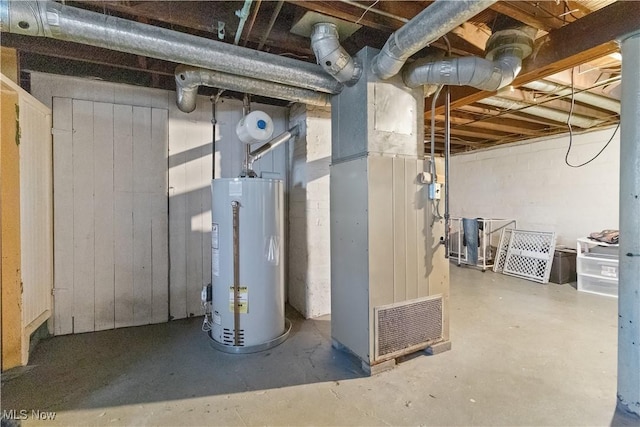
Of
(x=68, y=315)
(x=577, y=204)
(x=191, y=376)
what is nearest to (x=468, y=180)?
(x=577, y=204)

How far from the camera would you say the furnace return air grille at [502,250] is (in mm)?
5125

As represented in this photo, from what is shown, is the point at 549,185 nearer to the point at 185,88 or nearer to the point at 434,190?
the point at 434,190

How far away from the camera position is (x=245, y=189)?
7.99 ft

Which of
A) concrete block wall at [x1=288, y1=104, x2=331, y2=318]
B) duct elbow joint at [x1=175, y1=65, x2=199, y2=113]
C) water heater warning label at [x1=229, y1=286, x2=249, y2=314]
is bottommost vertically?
water heater warning label at [x1=229, y1=286, x2=249, y2=314]

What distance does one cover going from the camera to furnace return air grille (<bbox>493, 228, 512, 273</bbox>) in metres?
5.12

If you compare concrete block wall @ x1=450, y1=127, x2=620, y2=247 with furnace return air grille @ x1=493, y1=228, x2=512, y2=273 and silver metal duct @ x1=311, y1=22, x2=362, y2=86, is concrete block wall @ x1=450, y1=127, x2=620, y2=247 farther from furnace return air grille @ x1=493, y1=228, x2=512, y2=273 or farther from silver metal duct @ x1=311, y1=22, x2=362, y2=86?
silver metal duct @ x1=311, y1=22, x2=362, y2=86

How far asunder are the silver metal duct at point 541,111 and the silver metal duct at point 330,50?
5.86 ft

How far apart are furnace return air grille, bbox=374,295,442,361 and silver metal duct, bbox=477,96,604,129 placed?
7.06 ft

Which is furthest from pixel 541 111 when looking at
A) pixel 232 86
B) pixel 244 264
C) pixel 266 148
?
pixel 244 264

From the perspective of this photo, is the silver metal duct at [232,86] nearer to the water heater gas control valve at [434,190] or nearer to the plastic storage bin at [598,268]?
the water heater gas control valve at [434,190]

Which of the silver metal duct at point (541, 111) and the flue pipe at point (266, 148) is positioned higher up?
the silver metal duct at point (541, 111)

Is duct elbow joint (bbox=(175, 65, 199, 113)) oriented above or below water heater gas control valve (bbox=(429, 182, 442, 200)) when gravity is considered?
above

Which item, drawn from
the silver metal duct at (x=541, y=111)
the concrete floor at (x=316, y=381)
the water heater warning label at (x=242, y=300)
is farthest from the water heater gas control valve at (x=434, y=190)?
the water heater warning label at (x=242, y=300)

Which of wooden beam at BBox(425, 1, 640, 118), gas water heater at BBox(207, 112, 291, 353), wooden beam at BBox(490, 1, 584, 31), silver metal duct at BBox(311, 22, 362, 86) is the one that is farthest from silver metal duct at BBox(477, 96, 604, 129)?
gas water heater at BBox(207, 112, 291, 353)
